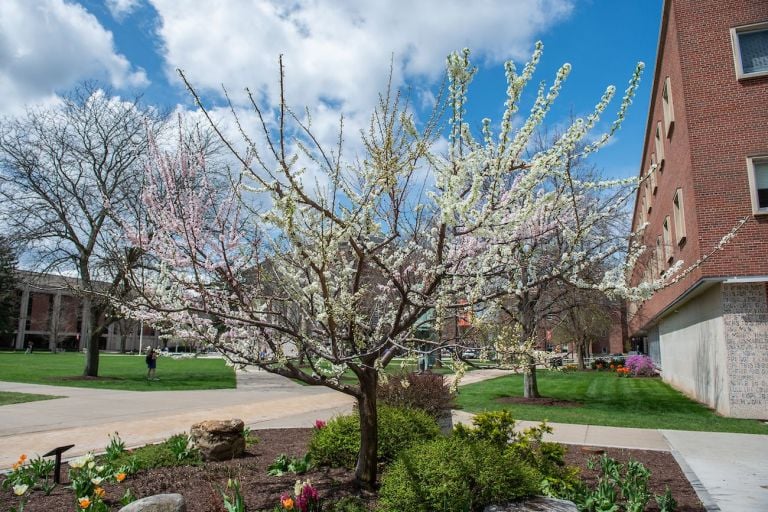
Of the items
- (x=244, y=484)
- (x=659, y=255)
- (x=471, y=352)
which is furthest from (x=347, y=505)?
(x=659, y=255)

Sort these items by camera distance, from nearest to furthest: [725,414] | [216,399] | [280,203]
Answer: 1. [280,203]
2. [725,414]
3. [216,399]

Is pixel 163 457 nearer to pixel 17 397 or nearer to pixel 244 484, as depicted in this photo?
pixel 244 484

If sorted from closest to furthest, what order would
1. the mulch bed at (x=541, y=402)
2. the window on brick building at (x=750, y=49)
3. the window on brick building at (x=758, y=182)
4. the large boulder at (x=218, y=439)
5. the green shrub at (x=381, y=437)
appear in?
the green shrub at (x=381, y=437), the large boulder at (x=218, y=439), the window on brick building at (x=758, y=182), the window on brick building at (x=750, y=49), the mulch bed at (x=541, y=402)

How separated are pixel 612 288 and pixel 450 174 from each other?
1718mm

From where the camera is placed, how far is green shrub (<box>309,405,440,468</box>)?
19.5ft

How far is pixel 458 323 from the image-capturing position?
6762 millimetres

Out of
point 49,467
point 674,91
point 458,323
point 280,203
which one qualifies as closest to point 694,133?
point 674,91

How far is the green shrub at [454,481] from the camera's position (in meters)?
3.93

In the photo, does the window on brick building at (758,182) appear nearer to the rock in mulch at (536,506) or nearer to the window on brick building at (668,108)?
the window on brick building at (668,108)

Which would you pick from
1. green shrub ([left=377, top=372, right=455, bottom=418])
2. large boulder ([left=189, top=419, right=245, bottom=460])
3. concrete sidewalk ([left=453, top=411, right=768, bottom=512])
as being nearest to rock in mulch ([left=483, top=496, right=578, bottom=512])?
concrete sidewalk ([left=453, top=411, right=768, bottom=512])

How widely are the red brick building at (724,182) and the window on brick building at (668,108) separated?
0.30 metres

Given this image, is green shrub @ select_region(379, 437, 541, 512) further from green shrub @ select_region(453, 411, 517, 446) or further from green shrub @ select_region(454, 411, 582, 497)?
green shrub @ select_region(453, 411, 517, 446)

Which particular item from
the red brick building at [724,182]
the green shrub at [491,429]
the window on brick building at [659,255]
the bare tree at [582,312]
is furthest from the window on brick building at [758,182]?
the green shrub at [491,429]

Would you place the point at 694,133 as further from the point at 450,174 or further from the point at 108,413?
the point at 108,413
